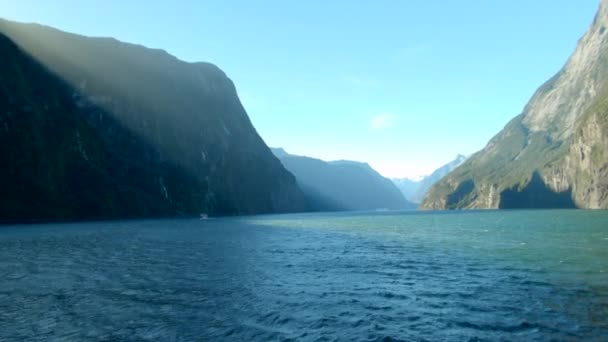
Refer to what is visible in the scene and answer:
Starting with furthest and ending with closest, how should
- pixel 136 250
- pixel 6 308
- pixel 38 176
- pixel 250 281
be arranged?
1. pixel 38 176
2. pixel 136 250
3. pixel 250 281
4. pixel 6 308

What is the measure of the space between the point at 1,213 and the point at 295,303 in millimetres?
158190

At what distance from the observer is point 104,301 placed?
27.6 m

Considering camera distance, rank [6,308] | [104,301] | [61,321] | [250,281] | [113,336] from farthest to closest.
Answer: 1. [250,281]
2. [104,301]
3. [6,308]
4. [61,321]
5. [113,336]

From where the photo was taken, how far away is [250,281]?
34844mm

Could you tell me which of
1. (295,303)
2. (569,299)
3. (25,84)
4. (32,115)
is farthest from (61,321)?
(25,84)

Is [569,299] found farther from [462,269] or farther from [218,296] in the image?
[218,296]

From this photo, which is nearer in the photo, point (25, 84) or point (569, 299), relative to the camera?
point (569, 299)

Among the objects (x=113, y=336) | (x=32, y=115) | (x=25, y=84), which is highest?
(x=25, y=84)

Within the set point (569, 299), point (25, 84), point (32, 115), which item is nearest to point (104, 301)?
point (569, 299)

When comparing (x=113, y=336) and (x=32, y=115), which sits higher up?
(x=32, y=115)

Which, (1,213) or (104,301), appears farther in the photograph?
(1,213)

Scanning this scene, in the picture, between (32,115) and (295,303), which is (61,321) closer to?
(295,303)

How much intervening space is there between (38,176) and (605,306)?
632ft

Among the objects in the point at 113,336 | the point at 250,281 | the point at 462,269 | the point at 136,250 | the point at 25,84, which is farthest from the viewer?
the point at 25,84
